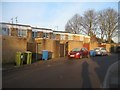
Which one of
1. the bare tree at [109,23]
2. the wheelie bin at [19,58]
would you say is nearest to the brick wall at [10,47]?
the wheelie bin at [19,58]

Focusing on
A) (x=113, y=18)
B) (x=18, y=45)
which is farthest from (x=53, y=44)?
(x=113, y=18)

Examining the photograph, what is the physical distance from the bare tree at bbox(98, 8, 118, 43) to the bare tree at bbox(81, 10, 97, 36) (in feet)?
9.33

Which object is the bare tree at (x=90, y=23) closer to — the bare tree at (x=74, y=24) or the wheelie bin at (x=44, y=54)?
the bare tree at (x=74, y=24)

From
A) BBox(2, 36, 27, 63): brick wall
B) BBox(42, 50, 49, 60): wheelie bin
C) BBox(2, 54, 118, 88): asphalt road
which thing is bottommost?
BBox(2, 54, 118, 88): asphalt road

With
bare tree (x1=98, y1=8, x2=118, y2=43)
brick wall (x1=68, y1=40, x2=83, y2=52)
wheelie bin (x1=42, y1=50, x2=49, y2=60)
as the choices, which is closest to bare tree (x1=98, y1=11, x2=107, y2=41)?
bare tree (x1=98, y1=8, x2=118, y2=43)

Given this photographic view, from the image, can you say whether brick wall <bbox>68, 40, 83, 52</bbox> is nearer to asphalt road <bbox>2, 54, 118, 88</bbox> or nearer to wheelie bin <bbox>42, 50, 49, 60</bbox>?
wheelie bin <bbox>42, 50, 49, 60</bbox>

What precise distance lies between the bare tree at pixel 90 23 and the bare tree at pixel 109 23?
285 centimetres

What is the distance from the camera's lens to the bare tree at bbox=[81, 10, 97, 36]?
84.2 metres

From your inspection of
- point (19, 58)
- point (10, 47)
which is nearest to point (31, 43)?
point (10, 47)

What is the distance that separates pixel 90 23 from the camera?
278 feet

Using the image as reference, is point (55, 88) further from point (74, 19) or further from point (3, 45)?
point (74, 19)

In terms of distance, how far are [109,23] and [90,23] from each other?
24.6ft

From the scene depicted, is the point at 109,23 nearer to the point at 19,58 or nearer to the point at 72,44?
the point at 72,44

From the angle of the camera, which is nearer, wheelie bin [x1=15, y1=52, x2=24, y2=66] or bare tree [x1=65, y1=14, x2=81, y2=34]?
wheelie bin [x1=15, y1=52, x2=24, y2=66]
